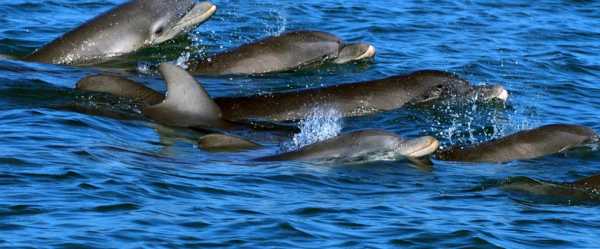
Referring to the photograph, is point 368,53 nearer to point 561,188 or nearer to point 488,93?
point 488,93

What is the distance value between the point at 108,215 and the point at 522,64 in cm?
1086

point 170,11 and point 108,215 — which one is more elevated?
point 170,11

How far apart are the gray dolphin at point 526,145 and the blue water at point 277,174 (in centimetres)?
22

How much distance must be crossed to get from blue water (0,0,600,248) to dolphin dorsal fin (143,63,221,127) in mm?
259

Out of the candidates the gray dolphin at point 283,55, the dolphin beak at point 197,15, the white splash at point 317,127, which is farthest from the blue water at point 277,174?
the dolphin beak at point 197,15

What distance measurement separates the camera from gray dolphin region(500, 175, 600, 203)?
13.5 metres

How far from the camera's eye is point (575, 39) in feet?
78.1

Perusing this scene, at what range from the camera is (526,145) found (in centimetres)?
1559

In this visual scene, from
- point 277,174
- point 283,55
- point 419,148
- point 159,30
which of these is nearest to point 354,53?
point 283,55

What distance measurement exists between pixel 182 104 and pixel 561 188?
4510 millimetres

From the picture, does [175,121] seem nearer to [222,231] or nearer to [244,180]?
[244,180]

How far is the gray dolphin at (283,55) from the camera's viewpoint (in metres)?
19.7

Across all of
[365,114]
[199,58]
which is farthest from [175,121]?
[199,58]

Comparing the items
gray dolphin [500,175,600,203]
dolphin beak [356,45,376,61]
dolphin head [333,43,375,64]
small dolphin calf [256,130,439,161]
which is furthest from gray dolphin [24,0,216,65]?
gray dolphin [500,175,600,203]
